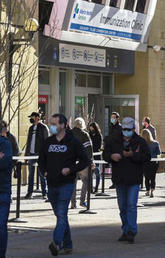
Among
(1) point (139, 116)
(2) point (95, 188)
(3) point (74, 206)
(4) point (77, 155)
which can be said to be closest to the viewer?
(4) point (77, 155)

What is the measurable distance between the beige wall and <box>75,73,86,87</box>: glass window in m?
1.59

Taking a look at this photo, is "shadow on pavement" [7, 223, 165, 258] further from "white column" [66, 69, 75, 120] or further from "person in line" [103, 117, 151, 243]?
"white column" [66, 69, 75, 120]

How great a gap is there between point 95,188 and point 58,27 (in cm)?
560

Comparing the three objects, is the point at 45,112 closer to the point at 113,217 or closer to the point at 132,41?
the point at 132,41

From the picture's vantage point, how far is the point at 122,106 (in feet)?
93.4

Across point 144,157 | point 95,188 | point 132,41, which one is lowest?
point 95,188

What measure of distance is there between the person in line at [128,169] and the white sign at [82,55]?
1303 cm

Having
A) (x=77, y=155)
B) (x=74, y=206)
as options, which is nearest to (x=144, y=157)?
(x=77, y=155)

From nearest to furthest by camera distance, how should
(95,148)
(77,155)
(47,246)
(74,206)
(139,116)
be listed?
(77,155), (47,246), (74,206), (95,148), (139,116)

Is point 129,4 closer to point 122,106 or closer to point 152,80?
point 152,80

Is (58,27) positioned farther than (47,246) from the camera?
Yes

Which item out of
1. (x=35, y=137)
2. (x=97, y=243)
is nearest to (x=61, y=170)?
(x=97, y=243)

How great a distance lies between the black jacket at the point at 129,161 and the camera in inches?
485

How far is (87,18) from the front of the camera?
25438 millimetres
